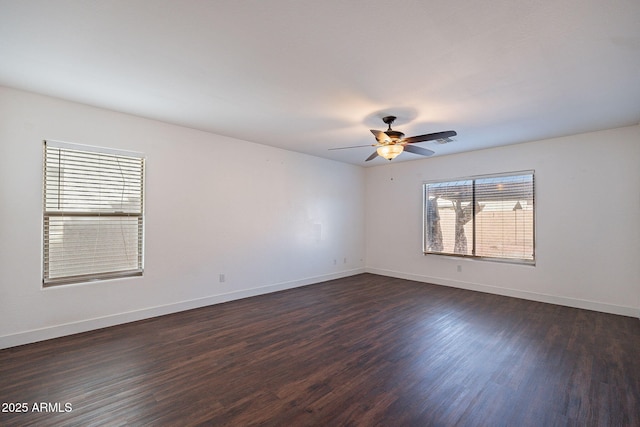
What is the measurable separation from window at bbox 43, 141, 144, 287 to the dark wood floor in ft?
2.57

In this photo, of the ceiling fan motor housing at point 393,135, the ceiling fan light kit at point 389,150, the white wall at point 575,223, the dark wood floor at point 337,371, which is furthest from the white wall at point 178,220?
the white wall at point 575,223

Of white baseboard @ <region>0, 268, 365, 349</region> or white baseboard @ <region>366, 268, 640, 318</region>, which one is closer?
white baseboard @ <region>0, 268, 365, 349</region>

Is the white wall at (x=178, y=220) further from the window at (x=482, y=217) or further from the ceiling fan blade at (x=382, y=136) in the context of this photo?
the ceiling fan blade at (x=382, y=136)

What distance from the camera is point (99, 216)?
3.55 meters

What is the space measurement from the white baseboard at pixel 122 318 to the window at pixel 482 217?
334cm

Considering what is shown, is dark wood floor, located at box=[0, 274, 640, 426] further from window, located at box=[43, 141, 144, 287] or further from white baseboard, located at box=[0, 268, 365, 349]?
window, located at box=[43, 141, 144, 287]

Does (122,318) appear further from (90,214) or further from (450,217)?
(450,217)

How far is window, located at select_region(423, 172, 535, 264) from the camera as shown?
496 centimetres

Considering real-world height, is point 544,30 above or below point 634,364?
above

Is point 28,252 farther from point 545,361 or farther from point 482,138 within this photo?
point 482,138

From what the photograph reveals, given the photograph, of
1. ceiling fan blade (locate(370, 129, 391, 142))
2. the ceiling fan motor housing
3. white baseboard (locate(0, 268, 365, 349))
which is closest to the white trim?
white baseboard (locate(0, 268, 365, 349))

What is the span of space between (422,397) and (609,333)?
3.02 m

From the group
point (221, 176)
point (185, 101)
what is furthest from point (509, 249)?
point (185, 101)

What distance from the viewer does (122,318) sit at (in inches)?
143
